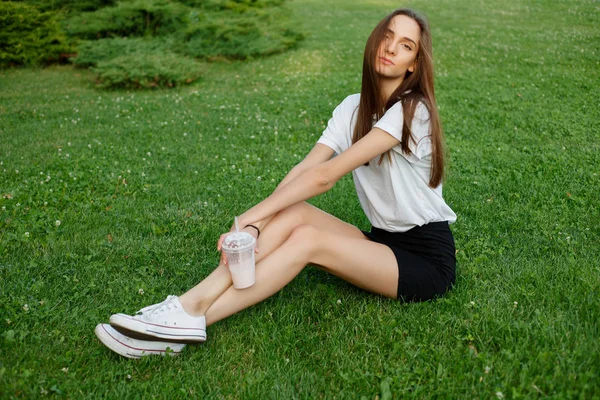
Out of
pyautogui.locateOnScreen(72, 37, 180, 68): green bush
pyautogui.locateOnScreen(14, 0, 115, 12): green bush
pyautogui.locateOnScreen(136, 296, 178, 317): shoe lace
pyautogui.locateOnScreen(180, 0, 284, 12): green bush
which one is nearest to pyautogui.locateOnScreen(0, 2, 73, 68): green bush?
pyautogui.locateOnScreen(14, 0, 115, 12): green bush

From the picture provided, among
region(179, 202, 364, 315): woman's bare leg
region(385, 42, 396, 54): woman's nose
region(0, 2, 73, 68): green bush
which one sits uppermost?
region(385, 42, 396, 54): woman's nose

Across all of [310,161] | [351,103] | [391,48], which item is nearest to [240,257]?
[310,161]

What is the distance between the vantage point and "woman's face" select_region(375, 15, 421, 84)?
123 inches

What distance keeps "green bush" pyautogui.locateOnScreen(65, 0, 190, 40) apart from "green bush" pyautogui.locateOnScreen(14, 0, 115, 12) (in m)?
0.37

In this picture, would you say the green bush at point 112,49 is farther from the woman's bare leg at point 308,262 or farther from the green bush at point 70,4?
the woman's bare leg at point 308,262

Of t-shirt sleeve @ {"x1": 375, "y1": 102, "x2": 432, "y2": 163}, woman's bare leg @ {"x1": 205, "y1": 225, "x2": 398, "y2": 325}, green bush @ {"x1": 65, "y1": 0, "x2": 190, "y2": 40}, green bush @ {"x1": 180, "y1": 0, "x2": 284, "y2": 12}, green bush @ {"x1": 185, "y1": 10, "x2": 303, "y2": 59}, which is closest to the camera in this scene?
woman's bare leg @ {"x1": 205, "y1": 225, "x2": 398, "y2": 325}

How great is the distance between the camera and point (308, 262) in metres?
3.01

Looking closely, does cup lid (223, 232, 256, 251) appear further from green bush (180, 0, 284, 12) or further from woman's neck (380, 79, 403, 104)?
green bush (180, 0, 284, 12)

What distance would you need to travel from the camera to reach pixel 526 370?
8.45 ft

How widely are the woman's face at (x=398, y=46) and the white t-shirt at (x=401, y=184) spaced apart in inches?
10.6

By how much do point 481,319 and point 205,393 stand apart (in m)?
1.60

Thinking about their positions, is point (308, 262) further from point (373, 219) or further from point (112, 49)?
point (112, 49)

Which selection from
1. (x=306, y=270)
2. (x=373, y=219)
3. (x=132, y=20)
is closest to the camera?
(x=373, y=219)

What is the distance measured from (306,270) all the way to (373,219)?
75cm
